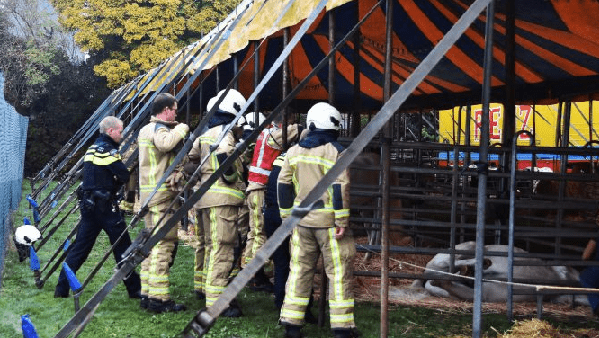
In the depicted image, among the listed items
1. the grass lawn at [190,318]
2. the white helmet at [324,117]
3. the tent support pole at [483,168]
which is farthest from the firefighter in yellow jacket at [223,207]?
the tent support pole at [483,168]

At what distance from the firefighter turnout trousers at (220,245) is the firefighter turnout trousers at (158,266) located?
0.49 meters

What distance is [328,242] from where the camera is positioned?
5.44 metres

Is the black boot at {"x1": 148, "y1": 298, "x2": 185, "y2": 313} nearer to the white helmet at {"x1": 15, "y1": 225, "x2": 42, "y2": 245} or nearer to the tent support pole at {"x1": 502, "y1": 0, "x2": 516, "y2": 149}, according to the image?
the white helmet at {"x1": 15, "y1": 225, "x2": 42, "y2": 245}

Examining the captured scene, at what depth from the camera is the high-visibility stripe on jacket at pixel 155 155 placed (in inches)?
258

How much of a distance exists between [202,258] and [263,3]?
268 cm

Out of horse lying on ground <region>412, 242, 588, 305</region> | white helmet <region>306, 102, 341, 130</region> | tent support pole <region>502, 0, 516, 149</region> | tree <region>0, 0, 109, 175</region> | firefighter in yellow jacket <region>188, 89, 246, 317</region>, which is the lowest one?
horse lying on ground <region>412, 242, 588, 305</region>

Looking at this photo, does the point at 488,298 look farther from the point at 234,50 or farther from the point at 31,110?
the point at 31,110

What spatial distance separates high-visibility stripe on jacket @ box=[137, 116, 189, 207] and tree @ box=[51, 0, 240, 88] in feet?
73.2

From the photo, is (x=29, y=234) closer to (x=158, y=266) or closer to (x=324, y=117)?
(x=158, y=266)

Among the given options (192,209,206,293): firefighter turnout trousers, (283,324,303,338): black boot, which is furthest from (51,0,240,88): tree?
(283,324,303,338): black boot

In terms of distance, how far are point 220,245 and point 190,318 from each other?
75cm

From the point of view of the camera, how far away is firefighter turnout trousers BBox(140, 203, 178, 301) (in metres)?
6.50

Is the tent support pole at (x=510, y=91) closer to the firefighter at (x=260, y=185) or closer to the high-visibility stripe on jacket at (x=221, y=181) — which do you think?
the firefighter at (x=260, y=185)

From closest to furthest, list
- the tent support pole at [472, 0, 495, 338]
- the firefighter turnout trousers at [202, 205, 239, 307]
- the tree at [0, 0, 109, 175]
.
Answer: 1. the tent support pole at [472, 0, 495, 338]
2. the firefighter turnout trousers at [202, 205, 239, 307]
3. the tree at [0, 0, 109, 175]
